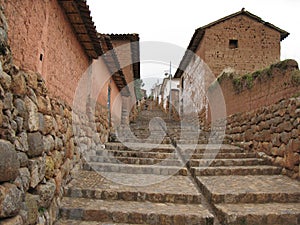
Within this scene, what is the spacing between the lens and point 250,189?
188 inches

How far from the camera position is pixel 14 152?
7.75 feet

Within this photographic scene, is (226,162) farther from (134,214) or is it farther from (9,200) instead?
(9,200)

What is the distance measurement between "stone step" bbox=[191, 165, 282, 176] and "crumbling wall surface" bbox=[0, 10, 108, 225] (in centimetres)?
284

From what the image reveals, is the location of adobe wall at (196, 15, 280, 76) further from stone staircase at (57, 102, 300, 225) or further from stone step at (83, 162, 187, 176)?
stone step at (83, 162, 187, 176)

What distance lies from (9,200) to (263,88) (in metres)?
6.12

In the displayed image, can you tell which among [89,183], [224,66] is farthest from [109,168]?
[224,66]

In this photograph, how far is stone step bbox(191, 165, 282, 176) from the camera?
19.0 feet

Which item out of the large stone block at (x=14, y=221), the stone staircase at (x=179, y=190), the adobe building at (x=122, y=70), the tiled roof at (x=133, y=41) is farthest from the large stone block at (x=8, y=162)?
the tiled roof at (x=133, y=41)

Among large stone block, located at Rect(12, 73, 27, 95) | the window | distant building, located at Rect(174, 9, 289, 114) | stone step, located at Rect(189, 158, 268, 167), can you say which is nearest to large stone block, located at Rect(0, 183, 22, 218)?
large stone block, located at Rect(12, 73, 27, 95)

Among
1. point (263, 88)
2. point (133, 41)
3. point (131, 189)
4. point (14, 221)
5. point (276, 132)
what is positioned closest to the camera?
point (14, 221)

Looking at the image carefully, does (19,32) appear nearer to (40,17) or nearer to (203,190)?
(40,17)

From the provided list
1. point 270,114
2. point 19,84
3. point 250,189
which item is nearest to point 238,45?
point 270,114

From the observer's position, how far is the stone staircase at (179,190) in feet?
12.6

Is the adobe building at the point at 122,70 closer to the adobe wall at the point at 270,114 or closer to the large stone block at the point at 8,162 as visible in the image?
the adobe wall at the point at 270,114
